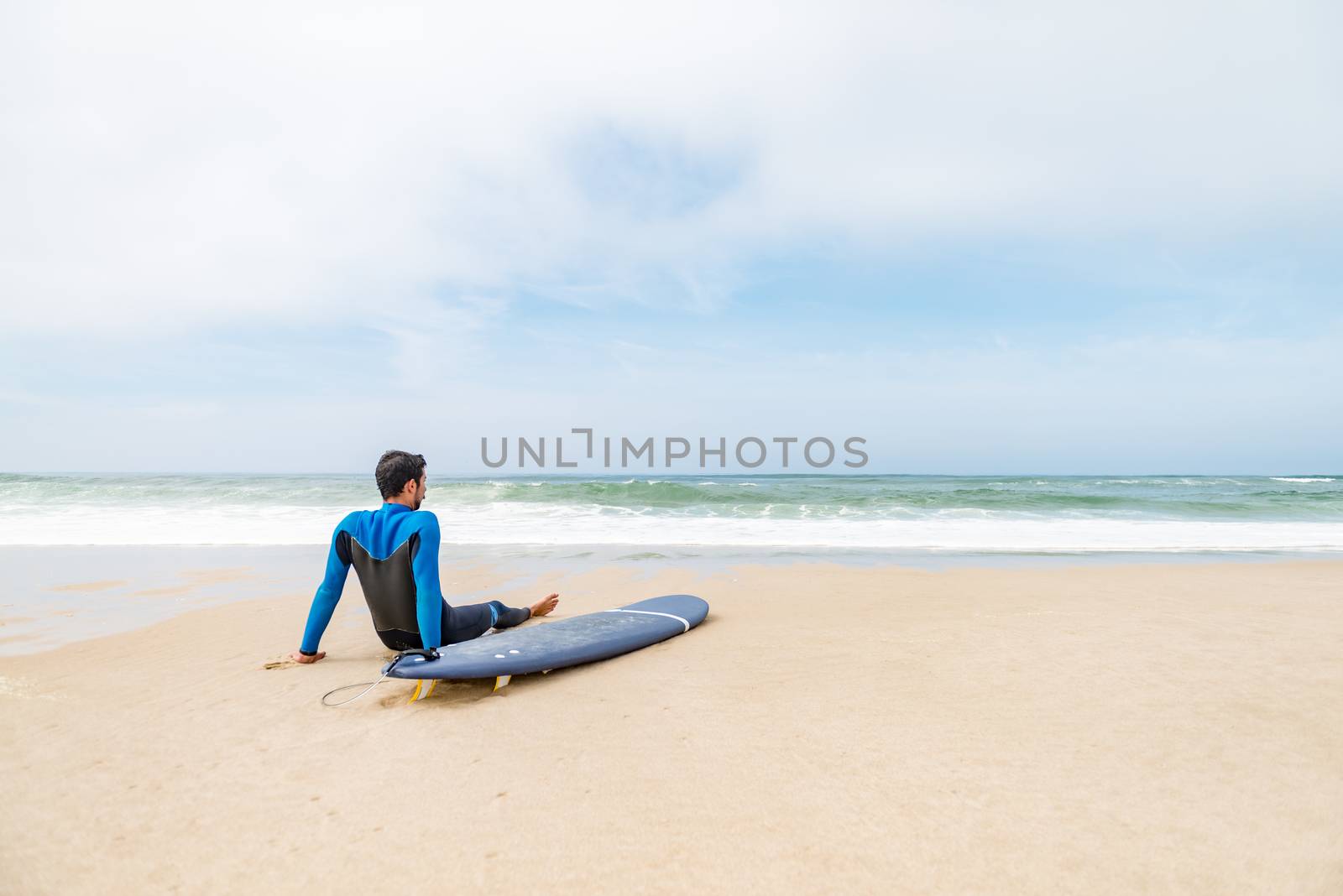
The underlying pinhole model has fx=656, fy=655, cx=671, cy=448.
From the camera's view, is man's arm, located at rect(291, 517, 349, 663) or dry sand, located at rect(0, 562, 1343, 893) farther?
man's arm, located at rect(291, 517, 349, 663)

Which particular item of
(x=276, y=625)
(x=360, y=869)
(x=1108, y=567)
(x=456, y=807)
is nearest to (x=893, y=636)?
(x=456, y=807)

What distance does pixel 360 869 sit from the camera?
170cm

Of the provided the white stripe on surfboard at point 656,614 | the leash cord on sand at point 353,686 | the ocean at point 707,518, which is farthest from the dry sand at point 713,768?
the ocean at point 707,518

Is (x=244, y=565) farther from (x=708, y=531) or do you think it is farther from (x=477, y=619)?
(x=708, y=531)

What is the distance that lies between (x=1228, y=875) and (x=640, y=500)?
681 inches

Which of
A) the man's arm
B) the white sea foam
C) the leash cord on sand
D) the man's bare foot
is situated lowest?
the white sea foam

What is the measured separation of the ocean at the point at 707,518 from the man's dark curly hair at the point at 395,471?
6.22 metres

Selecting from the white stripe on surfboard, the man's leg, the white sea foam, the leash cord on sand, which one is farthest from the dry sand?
the white sea foam

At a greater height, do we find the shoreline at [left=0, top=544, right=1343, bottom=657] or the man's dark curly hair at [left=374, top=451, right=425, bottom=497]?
the man's dark curly hair at [left=374, top=451, right=425, bottom=497]

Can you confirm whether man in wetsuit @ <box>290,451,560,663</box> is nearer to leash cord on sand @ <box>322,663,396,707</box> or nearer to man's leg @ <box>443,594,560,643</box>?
man's leg @ <box>443,594,560,643</box>

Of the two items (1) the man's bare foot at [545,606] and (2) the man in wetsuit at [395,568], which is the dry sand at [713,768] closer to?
(2) the man in wetsuit at [395,568]

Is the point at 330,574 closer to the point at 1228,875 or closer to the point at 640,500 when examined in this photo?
the point at 1228,875

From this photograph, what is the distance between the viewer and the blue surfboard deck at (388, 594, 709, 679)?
2.99 m

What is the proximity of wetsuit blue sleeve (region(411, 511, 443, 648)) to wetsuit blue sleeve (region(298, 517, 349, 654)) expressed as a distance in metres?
0.44
